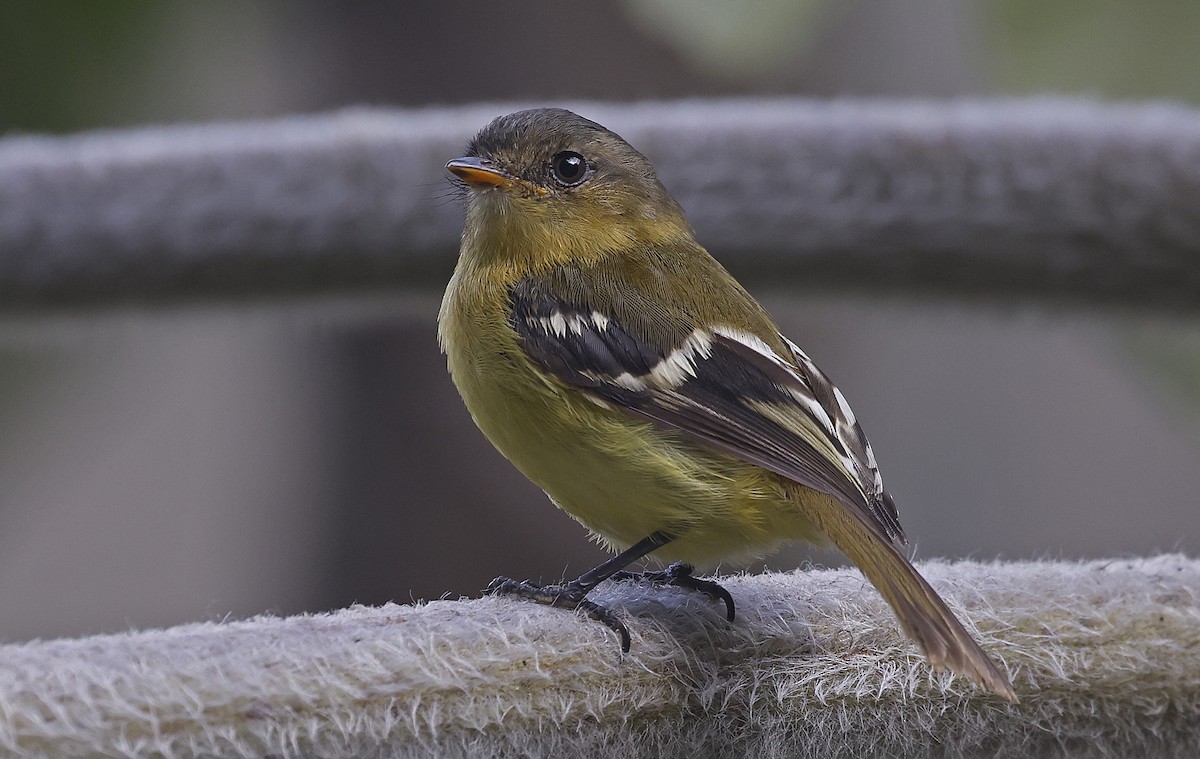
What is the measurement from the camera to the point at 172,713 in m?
1.11

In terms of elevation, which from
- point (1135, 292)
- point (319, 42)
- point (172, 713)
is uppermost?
point (319, 42)

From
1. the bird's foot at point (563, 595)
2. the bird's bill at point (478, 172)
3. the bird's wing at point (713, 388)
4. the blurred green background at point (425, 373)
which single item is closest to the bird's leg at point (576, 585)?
the bird's foot at point (563, 595)

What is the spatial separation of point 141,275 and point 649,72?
6.98ft

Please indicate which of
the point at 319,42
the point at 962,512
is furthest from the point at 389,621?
the point at 962,512

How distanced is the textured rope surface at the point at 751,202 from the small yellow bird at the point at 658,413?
9.3 inches

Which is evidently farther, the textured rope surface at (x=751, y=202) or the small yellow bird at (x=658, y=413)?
the textured rope surface at (x=751, y=202)

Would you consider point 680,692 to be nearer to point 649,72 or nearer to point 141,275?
point 141,275

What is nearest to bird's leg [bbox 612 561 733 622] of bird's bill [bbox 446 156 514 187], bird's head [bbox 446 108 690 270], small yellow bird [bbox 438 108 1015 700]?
small yellow bird [bbox 438 108 1015 700]

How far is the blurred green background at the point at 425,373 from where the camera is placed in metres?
2.24

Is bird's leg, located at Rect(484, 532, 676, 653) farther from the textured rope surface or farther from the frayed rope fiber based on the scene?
the textured rope surface

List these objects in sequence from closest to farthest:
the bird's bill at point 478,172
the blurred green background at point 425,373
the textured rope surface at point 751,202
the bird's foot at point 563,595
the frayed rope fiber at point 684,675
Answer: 1. the frayed rope fiber at point 684,675
2. the bird's foot at point 563,595
3. the bird's bill at point 478,172
4. the textured rope surface at point 751,202
5. the blurred green background at point 425,373

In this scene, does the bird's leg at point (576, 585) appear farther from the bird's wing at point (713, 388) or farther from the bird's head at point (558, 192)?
the bird's head at point (558, 192)

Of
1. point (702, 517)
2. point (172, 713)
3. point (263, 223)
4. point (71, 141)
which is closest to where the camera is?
point (172, 713)

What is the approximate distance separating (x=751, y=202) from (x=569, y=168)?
1.01ft
